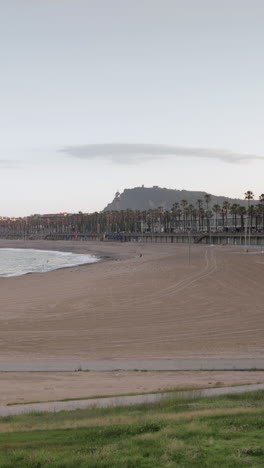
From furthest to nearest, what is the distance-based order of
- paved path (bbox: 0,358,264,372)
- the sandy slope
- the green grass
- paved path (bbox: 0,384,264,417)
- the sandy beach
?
the sandy slope < paved path (bbox: 0,358,264,372) < the sandy beach < paved path (bbox: 0,384,264,417) < the green grass

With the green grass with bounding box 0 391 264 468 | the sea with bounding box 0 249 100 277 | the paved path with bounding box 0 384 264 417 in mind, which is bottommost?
the sea with bounding box 0 249 100 277

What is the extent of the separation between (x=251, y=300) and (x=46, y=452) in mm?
23932

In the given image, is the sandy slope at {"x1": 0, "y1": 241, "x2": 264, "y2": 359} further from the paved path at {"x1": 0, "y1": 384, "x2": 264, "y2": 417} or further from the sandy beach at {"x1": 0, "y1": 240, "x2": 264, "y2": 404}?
the paved path at {"x1": 0, "y1": 384, "x2": 264, "y2": 417}

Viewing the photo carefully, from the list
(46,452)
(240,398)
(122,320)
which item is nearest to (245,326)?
(122,320)

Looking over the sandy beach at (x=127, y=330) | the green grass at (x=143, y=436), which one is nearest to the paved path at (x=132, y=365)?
the sandy beach at (x=127, y=330)

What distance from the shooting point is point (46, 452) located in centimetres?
745

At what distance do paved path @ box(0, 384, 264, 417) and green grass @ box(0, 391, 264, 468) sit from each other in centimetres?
45

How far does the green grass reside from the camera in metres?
7.09

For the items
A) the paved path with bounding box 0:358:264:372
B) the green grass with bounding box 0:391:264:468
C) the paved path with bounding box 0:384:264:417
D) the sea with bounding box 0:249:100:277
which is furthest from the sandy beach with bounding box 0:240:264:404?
the sea with bounding box 0:249:100:277

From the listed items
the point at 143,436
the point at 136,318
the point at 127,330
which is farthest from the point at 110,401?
the point at 136,318

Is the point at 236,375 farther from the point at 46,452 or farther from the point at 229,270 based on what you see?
the point at 229,270

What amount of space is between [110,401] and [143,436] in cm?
318

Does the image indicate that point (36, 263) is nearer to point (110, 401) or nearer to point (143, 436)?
point (110, 401)

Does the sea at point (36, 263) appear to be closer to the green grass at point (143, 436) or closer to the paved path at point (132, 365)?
the paved path at point (132, 365)
